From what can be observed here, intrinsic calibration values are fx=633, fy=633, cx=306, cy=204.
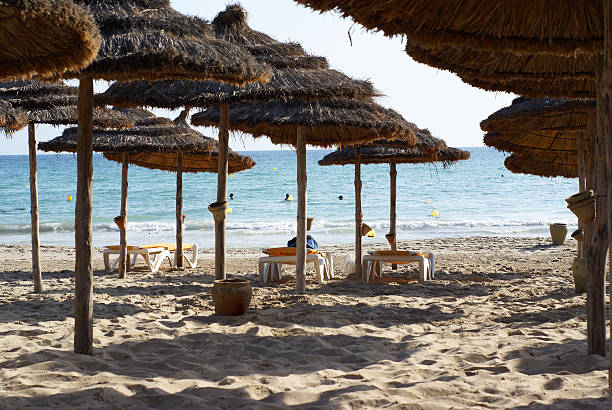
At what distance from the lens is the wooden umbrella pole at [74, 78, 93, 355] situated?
170 inches

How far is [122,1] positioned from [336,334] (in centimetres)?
316

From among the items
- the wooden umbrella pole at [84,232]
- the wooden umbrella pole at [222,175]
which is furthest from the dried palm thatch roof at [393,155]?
the wooden umbrella pole at [84,232]

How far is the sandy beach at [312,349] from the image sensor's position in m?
3.58

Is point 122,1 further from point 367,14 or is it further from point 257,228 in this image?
point 257,228

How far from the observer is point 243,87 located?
613cm

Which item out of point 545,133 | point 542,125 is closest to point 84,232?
point 542,125

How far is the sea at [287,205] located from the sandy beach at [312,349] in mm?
7246

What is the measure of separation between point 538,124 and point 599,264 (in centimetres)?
433

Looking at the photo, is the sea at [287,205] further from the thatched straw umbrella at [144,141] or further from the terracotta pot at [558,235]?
the thatched straw umbrella at [144,141]

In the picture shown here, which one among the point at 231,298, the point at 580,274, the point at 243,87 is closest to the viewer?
the point at 231,298

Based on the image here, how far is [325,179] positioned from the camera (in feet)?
163

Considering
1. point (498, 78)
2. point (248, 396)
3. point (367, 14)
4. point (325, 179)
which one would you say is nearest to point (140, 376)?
point (248, 396)

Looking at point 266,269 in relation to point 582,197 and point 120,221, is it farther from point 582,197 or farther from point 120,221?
point 582,197

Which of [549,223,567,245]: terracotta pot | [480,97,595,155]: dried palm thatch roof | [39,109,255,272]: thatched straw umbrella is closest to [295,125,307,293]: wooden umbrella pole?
[480,97,595,155]: dried palm thatch roof
